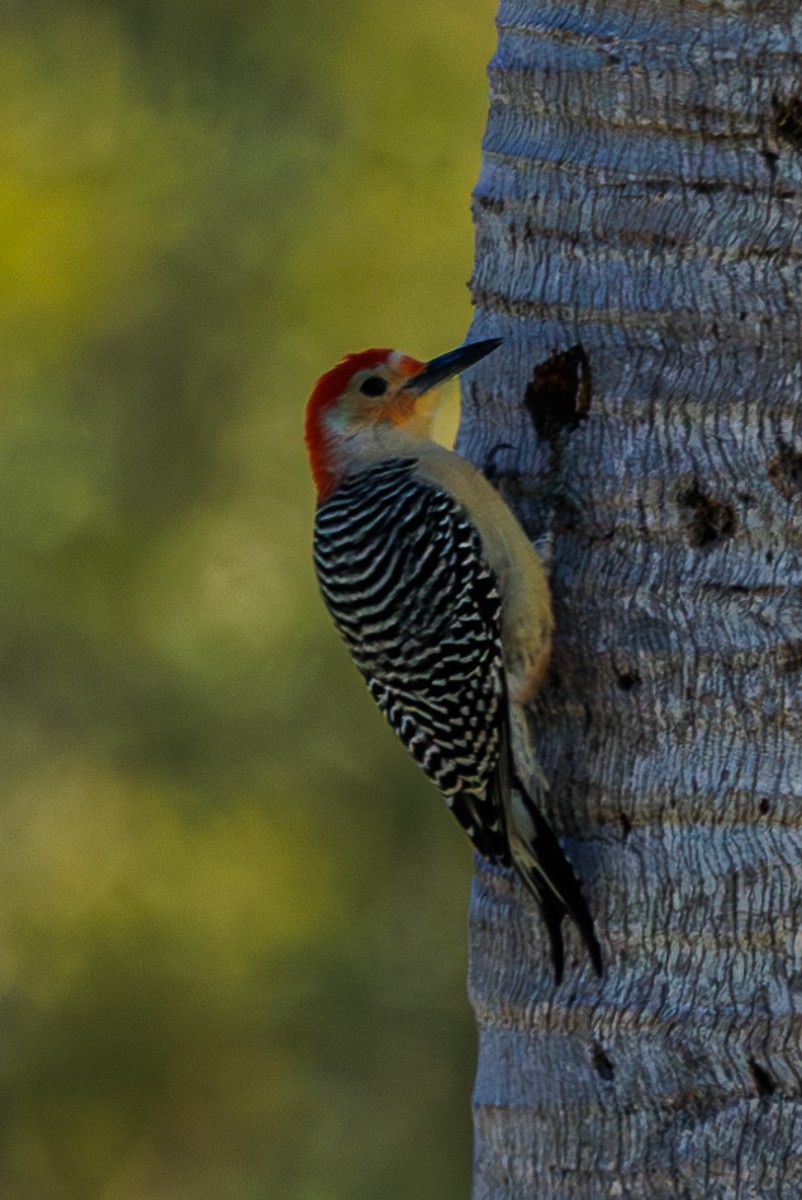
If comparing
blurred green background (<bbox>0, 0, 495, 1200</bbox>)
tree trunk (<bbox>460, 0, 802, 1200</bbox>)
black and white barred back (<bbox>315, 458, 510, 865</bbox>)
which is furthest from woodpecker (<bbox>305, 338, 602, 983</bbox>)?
blurred green background (<bbox>0, 0, 495, 1200</bbox>)

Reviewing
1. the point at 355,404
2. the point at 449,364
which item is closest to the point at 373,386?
the point at 355,404

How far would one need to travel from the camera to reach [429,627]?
471 cm

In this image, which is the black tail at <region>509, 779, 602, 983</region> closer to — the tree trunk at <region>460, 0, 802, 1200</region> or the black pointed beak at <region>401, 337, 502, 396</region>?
the tree trunk at <region>460, 0, 802, 1200</region>

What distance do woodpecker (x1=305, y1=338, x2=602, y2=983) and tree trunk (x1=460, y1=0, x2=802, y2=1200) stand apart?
10 cm

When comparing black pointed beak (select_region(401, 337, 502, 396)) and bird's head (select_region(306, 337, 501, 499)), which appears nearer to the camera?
black pointed beak (select_region(401, 337, 502, 396))

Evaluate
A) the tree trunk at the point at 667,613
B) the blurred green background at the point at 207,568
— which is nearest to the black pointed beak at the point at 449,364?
the tree trunk at the point at 667,613

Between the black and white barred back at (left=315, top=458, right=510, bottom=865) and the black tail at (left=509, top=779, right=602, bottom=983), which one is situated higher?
the black and white barred back at (left=315, top=458, right=510, bottom=865)

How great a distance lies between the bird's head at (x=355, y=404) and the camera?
5281 mm

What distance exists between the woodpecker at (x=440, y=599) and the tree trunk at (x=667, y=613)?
105 millimetres

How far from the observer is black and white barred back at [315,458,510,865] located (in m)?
4.52

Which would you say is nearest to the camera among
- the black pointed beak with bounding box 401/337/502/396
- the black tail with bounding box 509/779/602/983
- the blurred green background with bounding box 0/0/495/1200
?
the black tail with bounding box 509/779/602/983

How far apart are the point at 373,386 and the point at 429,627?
2.80 feet

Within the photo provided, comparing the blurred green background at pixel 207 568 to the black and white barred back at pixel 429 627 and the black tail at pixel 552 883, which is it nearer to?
the black and white barred back at pixel 429 627

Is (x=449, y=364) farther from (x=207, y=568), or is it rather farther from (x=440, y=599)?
(x=207, y=568)
